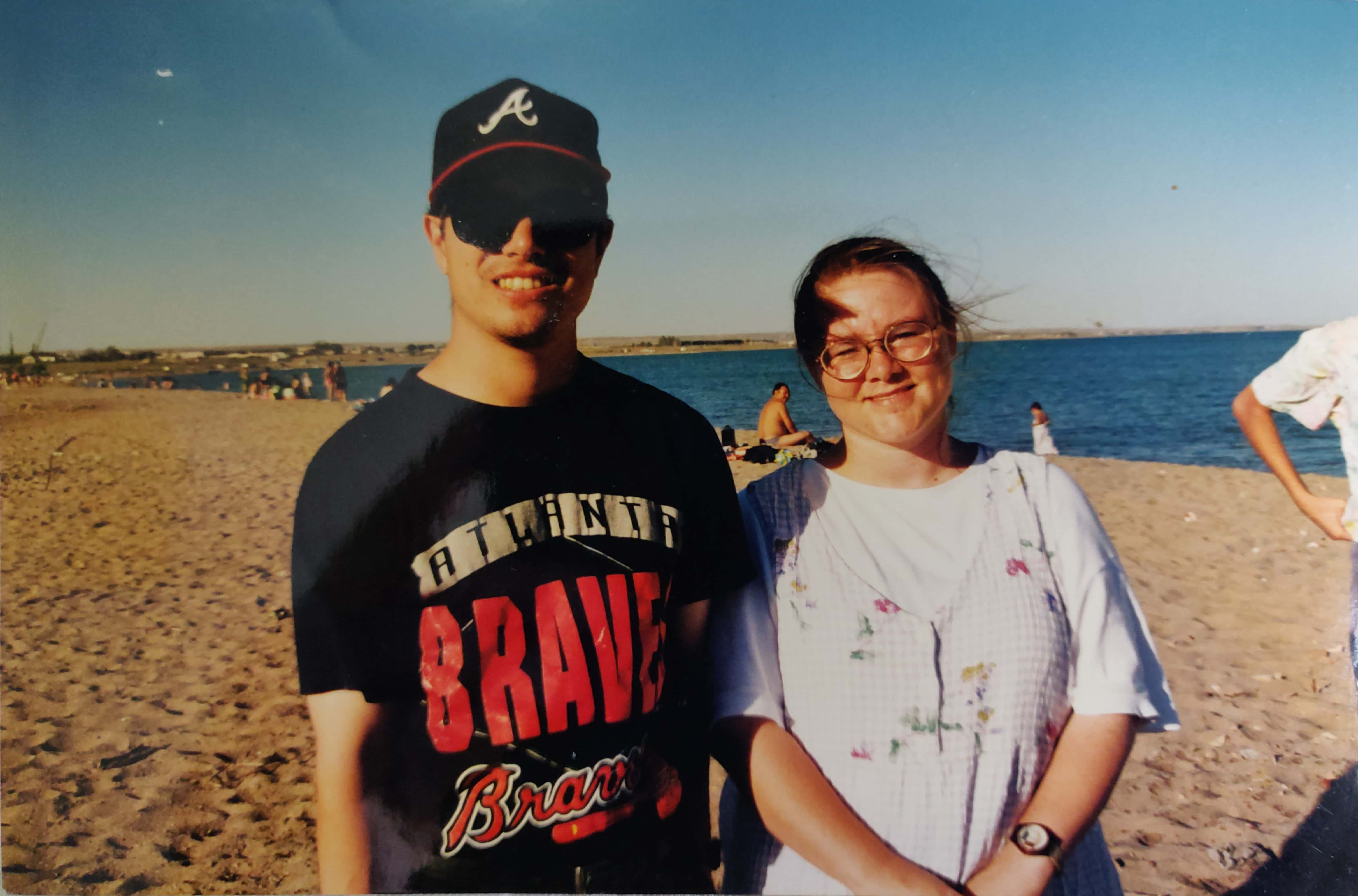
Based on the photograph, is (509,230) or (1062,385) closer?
(509,230)

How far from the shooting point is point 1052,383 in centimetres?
179

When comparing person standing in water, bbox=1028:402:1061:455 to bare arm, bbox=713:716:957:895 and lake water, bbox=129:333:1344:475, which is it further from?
bare arm, bbox=713:716:957:895

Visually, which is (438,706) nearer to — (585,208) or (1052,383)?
(585,208)

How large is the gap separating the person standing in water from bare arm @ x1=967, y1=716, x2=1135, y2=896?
0.69m

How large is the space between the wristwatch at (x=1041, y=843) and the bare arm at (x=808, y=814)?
6.3 inches

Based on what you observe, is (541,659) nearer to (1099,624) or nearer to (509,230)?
(509,230)

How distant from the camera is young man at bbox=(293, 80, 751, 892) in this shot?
121 centimetres

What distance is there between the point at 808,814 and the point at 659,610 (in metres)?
0.48

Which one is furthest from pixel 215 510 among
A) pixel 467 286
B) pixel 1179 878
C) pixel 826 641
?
pixel 1179 878

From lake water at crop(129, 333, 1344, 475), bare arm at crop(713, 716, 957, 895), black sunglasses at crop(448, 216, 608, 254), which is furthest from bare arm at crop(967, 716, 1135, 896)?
black sunglasses at crop(448, 216, 608, 254)

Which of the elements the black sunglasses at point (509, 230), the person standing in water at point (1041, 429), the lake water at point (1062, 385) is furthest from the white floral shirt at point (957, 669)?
the black sunglasses at point (509, 230)

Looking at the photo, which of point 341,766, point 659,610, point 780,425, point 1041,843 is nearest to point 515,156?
point 780,425

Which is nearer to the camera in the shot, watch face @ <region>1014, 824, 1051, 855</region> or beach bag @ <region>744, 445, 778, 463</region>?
watch face @ <region>1014, 824, 1051, 855</region>

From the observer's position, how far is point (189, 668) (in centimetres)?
168
